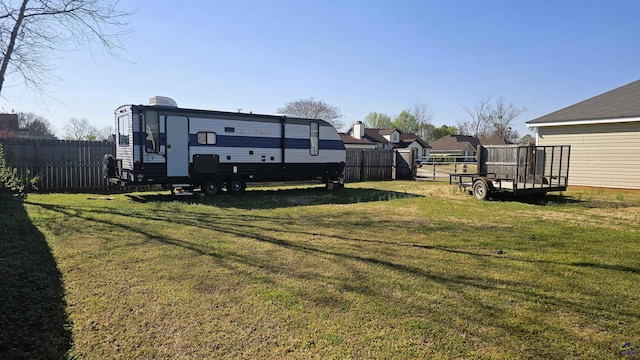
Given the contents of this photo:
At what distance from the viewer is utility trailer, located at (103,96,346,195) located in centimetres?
1066

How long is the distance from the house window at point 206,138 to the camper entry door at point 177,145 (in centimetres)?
40

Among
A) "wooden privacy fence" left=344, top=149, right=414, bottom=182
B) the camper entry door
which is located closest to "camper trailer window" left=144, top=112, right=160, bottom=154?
the camper entry door

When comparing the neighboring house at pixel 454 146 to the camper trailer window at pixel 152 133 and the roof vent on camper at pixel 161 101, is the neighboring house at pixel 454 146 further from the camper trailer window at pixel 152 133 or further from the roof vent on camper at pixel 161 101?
the camper trailer window at pixel 152 133

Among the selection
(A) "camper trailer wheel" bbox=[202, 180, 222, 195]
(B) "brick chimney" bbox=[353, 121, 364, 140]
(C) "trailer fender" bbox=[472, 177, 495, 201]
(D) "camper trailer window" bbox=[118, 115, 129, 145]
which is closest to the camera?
(D) "camper trailer window" bbox=[118, 115, 129, 145]

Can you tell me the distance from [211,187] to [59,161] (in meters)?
5.60

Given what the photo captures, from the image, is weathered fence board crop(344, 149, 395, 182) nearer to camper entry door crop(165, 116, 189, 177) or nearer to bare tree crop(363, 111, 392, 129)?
camper entry door crop(165, 116, 189, 177)

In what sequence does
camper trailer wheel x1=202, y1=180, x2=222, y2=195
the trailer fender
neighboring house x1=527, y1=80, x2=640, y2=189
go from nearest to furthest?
the trailer fender < camper trailer wheel x1=202, y1=180, x2=222, y2=195 < neighboring house x1=527, y1=80, x2=640, y2=189

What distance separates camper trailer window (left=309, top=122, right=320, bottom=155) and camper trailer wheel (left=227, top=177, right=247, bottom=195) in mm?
2864

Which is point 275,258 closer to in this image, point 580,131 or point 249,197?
point 249,197

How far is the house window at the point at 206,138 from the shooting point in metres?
11.6

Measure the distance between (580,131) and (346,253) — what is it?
1433 centimetres

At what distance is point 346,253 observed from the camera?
5.31 m

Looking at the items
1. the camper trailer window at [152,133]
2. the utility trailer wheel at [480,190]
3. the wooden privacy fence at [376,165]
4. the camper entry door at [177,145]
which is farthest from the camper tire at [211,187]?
the wooden privacy fence at [376,165]

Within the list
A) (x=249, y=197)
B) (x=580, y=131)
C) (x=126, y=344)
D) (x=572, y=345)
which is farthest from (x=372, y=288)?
(x=580, y=131)
